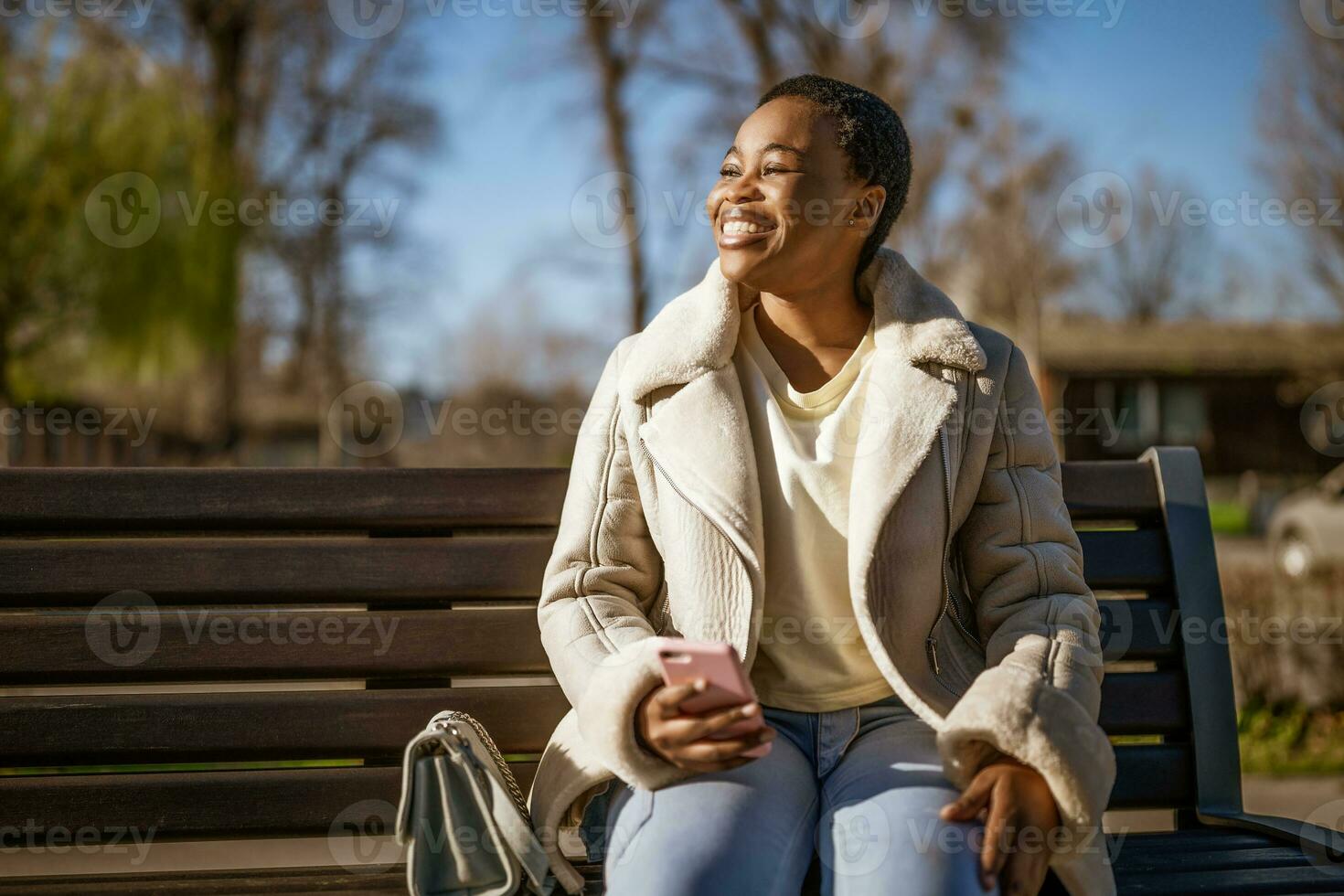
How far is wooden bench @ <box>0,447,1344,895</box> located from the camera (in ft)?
8.14

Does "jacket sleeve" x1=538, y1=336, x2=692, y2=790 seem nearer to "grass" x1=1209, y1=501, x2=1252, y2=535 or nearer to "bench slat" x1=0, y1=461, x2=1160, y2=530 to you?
"bench slat" x1=0, y1=461, x2=1160, y2=530

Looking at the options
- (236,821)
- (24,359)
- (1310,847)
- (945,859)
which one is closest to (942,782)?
(945,859)

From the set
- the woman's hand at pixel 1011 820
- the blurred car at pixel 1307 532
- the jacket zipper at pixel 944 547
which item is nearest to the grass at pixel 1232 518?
the blurred car at pixel 1307 532

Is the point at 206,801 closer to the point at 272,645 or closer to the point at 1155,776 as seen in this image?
the point at 272,645

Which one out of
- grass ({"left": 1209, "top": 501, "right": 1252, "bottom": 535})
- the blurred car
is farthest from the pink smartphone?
grass ({"left": 1209, "top": 501, "right": 1252, "bottom": 535})

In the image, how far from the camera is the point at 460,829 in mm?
2031

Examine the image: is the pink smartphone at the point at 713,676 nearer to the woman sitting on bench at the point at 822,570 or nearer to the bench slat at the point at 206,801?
the woman sitting on bench at the point at 822,570

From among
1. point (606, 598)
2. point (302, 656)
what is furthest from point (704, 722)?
point (302, 656)

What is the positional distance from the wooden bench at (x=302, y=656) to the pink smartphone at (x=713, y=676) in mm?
613

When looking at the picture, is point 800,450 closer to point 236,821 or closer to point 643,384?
point 643,384

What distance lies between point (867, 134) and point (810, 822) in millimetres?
1361

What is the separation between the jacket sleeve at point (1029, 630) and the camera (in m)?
1.99

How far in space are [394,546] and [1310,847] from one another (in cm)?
200

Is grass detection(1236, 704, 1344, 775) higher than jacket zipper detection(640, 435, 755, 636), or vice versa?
jacket zipper detection(640, 435, 755, 636)
